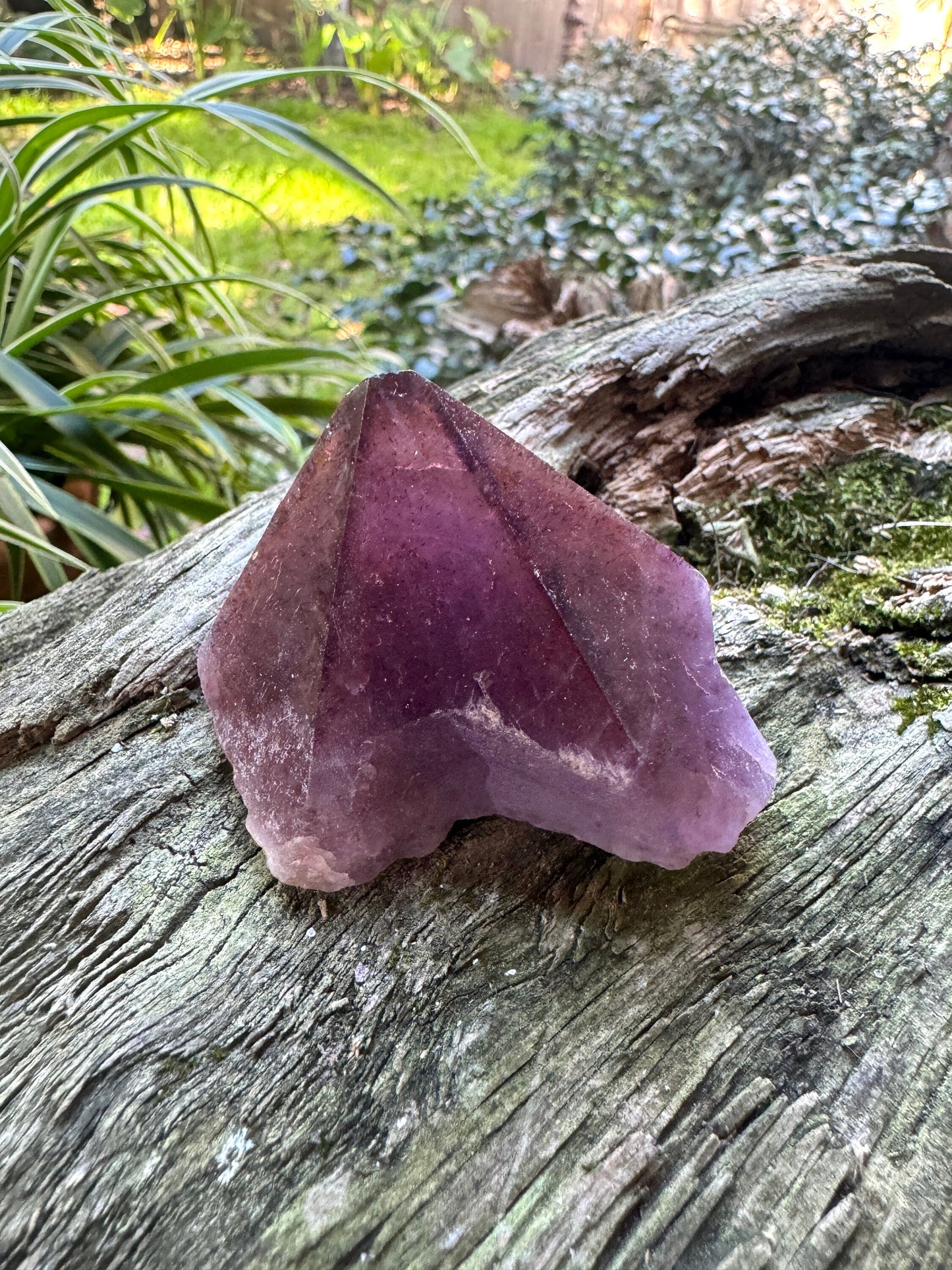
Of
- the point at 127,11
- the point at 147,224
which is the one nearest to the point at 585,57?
→ the point at 127,11

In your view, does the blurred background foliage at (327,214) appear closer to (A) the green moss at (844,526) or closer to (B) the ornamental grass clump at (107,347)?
(B) the ornamental grass clump at (107,347)

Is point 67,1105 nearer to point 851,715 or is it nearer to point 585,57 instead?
point 851,715

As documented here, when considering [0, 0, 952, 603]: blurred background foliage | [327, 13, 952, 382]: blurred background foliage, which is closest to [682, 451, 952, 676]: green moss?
[0, 0, 952, 603]: blurred background foliage

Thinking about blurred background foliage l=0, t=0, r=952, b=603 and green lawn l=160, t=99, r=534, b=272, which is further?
green lawn l=160, t=99, r=534, b=272

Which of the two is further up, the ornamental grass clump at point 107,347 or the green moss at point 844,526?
the ornamental grass clump at point 107,347

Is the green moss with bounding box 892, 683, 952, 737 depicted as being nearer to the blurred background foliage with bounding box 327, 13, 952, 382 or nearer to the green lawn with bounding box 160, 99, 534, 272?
the blurred background foliage with bounding box 327, 13, 952, 382

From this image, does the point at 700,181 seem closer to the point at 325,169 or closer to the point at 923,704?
the point at 325,169

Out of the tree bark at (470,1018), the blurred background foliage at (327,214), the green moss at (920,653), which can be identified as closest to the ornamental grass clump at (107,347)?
the blurred background foliage at (327,214)
